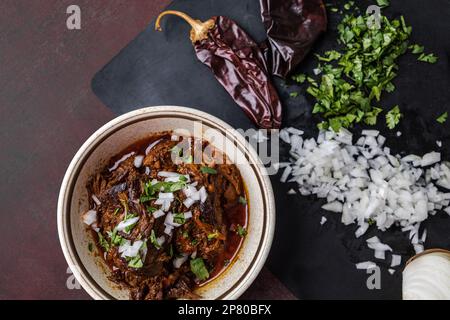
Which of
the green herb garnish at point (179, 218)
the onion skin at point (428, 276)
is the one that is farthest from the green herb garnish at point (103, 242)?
the onion skin at point (428, 276)

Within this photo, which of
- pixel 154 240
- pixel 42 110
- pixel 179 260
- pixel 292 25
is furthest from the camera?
pixel 42 110

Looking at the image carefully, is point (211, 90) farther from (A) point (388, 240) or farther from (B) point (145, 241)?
(A) point (388, 240)

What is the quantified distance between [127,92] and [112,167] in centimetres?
72

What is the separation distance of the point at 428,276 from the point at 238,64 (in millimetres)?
1904

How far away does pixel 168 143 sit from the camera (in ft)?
11.1

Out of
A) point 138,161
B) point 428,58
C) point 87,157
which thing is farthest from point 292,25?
point 87,157

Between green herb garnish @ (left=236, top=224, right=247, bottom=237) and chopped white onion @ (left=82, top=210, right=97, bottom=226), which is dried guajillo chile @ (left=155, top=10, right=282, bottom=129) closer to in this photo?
green herb garnish @ (left=236, top=224, right=247, bottom=237)

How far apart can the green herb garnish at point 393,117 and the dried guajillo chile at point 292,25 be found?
2.50ft

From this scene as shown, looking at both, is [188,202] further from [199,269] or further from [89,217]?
[89,217]

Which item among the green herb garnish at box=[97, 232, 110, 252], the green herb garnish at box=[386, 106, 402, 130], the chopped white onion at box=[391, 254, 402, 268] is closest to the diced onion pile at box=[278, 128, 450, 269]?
the chopped white onion at box=[391, 254, 402, 268]

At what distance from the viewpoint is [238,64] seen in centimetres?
376

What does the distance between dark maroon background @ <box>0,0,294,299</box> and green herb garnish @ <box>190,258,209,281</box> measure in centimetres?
110

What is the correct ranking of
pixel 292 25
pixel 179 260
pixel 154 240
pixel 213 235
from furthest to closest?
pixel 292 25
pixel 179 260
pixel 213 235
pixel 154 240

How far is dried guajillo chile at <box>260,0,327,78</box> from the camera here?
12.2ft
